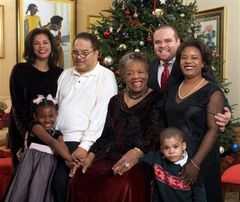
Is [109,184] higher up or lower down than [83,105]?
lower down

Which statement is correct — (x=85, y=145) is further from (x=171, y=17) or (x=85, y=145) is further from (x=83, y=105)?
(x=171, y=17)

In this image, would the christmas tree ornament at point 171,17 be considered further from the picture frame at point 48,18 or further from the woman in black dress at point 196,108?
the picture frame at point 48,18

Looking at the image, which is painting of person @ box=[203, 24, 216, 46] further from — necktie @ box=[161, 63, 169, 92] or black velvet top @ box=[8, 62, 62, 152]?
black velvet top @ box=[8, 62, 62, 152]

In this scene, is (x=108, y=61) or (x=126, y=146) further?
(x=108, y=61)

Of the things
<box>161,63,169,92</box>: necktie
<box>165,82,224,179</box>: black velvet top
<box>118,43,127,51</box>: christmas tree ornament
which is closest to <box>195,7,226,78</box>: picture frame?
<box>118,43,127,51</box>: christmas tree ornament

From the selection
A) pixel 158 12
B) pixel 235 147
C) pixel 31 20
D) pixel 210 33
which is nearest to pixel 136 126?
pixel 158 12

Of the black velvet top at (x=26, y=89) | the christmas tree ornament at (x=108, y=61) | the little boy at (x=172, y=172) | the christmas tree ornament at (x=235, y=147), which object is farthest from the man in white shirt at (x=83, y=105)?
the christmas tree ornament at (x=235, y=147)

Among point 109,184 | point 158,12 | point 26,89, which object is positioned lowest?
point 109,184

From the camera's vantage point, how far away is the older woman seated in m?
2.18

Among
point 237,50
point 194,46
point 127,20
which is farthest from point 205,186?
point 237,50

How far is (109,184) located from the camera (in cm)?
218

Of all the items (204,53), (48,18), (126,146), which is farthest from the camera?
(48,18)

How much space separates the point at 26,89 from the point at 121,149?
870mm

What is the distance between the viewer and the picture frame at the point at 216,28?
5332 millimetres
